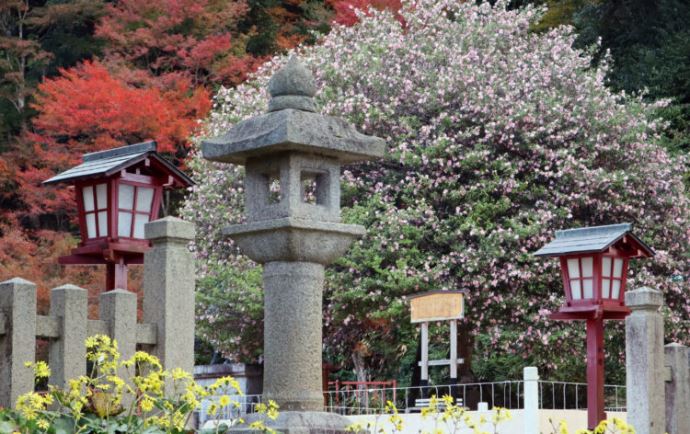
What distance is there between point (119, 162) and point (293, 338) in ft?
8.86

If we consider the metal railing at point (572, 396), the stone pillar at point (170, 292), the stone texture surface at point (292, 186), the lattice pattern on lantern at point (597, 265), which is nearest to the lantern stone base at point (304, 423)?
the stone pillar at point (170, 292)

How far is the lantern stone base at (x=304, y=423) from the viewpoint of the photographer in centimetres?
607

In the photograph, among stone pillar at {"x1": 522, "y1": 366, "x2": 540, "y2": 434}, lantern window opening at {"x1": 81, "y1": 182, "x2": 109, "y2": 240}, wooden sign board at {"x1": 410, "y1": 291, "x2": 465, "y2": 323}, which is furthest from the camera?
wooden sign board at {"x1": 410, "y1": 291, "x2": 465, "y2": 323}

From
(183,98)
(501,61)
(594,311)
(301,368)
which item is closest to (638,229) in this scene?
(501,61)

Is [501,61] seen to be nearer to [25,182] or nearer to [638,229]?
[638,229]

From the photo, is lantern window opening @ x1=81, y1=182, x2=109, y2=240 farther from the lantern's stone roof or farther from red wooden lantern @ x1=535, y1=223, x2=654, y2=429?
red wooden lantern @ x1=535, y1=223, x2=654, y2=429

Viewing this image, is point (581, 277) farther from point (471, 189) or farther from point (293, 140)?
point (471, 189)

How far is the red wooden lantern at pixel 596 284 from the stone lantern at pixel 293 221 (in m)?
5.33

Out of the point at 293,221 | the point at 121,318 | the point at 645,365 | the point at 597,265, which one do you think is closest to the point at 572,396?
the point at 597,265

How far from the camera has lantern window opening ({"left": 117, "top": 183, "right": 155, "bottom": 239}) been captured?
8266mm

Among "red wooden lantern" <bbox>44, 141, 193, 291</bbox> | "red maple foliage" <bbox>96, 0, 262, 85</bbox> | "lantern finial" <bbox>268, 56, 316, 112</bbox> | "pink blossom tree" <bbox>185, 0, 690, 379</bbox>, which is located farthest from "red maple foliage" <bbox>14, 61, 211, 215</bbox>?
"lantern finial" <bbox>268, 56, 316, 112</bbox>

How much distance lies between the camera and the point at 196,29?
25109 mm

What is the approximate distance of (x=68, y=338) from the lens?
5820 millimetres

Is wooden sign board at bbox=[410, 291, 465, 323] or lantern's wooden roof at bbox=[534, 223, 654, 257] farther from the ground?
lantern's wooden roof at bbox=[534, 223, 654, 257]
